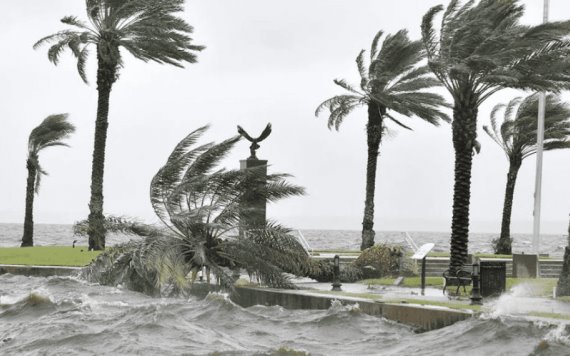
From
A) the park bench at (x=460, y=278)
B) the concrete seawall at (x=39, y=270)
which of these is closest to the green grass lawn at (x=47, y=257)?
the concrete seawall at (x=39, y=270)

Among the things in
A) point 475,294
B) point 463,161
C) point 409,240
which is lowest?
point 475,294

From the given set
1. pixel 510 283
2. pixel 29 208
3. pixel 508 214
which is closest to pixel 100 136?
pixel 29 208

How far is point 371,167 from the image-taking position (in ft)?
132

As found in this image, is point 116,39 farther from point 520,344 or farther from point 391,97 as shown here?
point 520,344

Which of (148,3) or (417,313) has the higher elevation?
(148,3)

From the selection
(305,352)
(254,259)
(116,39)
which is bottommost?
(305,352)

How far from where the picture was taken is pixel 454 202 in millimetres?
26078

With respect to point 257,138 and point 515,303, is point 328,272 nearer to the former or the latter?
point 257,138

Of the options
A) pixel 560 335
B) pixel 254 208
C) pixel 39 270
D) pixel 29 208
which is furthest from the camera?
pixel 29 208

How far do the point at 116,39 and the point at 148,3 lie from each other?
6.87 ft

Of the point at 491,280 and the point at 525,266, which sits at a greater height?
the point at 525,266

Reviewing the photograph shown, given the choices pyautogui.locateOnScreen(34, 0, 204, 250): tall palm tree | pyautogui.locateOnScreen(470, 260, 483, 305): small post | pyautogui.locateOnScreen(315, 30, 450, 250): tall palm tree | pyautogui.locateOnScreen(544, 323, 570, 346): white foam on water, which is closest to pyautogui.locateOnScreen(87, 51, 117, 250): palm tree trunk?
pyautogui.locateOnScreen(34, 0, 204, 250): tall palm tree

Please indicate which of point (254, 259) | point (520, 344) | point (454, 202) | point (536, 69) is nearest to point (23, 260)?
point (254, 259)

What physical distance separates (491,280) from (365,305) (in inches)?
143
